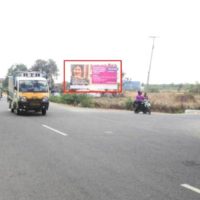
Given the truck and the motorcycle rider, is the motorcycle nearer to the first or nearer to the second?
the motorcycle rider

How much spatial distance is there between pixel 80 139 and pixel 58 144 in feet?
4.48

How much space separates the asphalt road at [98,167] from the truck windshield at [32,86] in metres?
10.5

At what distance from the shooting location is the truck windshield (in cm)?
2520

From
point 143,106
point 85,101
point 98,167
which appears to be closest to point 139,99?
point 143,106

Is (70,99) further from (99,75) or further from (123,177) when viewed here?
(123,177)

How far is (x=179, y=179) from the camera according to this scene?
7688 millimetres

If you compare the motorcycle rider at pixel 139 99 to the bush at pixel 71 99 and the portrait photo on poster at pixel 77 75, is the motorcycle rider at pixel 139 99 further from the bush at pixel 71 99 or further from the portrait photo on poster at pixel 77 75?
the portrait photo on poster at pixel 77 75

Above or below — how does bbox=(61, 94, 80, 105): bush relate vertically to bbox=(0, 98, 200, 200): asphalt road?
below

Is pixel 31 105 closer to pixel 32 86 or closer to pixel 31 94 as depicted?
pixel 31 94

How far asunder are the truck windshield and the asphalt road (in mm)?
10487

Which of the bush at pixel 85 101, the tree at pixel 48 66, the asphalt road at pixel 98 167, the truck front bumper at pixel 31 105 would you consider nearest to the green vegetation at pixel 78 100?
the bush at pixel 85 101

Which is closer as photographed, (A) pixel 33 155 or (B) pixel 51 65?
(A) pixel 33 155

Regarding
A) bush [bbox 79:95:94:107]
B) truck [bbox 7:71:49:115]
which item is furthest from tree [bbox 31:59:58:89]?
truck [bbox 7:71:49:115]

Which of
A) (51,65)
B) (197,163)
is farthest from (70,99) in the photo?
(51,65)
